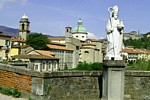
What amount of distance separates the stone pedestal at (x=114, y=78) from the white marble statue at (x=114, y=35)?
0.36m

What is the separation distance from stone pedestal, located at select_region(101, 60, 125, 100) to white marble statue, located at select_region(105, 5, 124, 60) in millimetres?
356

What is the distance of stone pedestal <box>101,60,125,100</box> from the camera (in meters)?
9.52

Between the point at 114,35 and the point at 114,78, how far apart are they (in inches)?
64.4

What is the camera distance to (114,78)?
955 centimetres

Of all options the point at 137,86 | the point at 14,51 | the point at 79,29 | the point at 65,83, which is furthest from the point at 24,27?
the point at 65,83

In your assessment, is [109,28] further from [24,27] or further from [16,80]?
[24,27]

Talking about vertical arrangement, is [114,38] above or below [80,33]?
below

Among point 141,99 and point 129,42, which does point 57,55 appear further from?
point 129,42

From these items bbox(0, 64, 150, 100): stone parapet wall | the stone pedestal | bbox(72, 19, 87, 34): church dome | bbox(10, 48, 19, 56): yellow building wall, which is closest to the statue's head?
the stone pedestal

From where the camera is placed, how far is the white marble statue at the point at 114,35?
9852 millimetres

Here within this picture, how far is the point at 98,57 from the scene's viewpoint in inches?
3780

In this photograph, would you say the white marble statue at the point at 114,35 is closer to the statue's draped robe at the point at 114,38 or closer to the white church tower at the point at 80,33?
the statue's draped robe at the point at 114,38

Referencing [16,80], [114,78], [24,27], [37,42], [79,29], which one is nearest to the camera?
[16,80]

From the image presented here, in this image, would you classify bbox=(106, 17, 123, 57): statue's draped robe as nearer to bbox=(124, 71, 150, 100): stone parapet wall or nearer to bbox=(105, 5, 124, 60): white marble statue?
bbox=(105, 5, 124, 60): white marble statue
